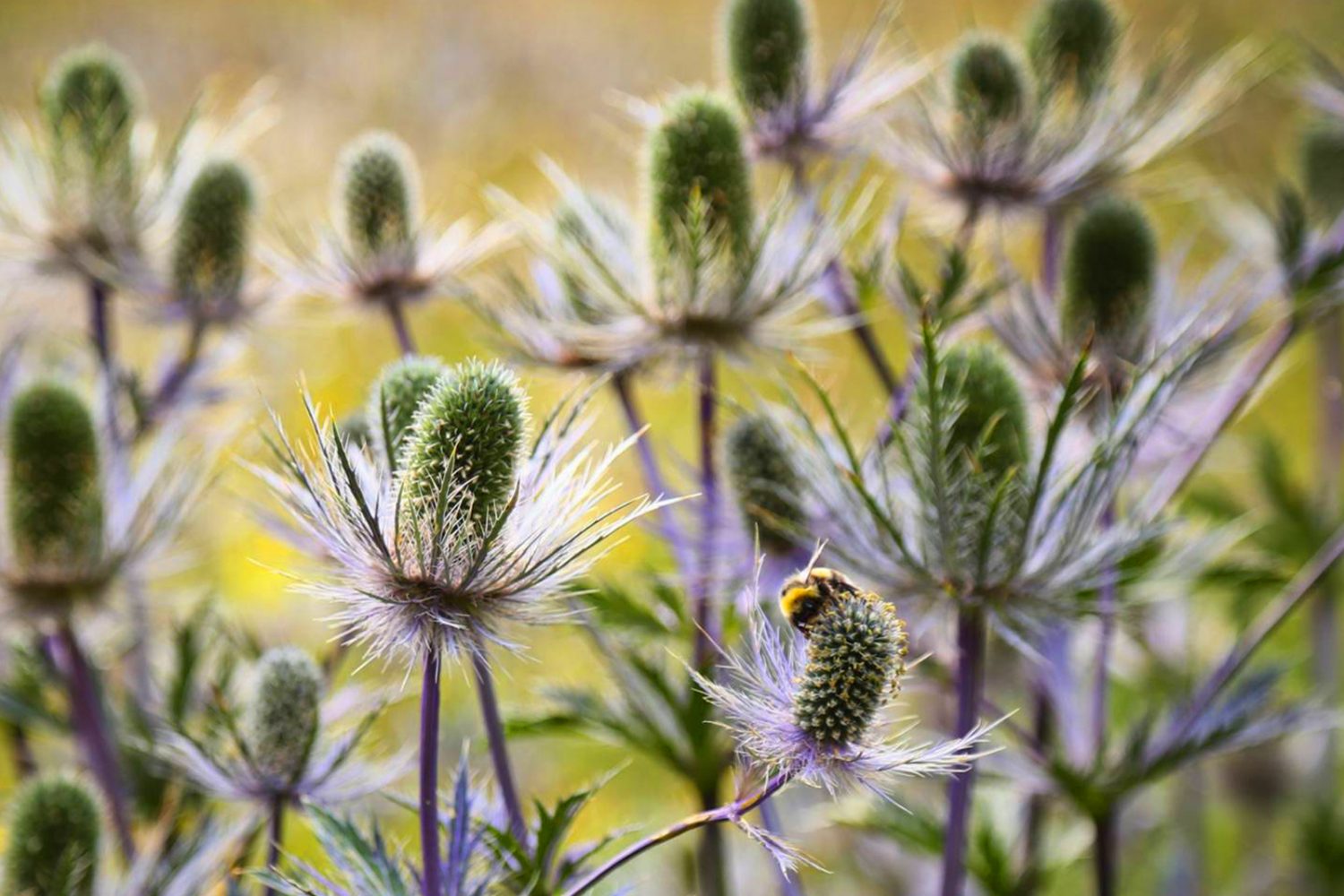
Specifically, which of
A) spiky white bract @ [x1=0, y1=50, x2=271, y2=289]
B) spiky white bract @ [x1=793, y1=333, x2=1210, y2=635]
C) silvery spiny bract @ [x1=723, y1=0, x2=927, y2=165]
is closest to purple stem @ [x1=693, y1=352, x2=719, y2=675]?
spiky white bract @ [x1=793, y1=333, x2=1210, y2=635]

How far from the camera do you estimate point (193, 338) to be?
3.82 feet

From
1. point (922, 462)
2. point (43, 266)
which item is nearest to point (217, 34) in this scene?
point (43, 266)

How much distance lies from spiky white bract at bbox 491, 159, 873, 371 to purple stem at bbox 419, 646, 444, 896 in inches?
14.0

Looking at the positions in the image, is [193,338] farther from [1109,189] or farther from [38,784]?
[1109,189]

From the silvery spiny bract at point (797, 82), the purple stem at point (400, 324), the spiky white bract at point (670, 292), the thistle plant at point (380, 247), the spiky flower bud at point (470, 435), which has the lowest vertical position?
the spiky flower bud at point (470, 435)

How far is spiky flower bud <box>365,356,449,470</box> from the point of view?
68 centimetres

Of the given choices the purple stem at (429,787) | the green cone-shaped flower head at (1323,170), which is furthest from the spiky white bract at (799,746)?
the green cone-shaped flower head at (1323,170)

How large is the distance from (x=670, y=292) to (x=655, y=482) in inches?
5.7

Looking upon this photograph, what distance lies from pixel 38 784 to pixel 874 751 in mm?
563

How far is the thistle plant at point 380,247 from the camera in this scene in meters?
1.06

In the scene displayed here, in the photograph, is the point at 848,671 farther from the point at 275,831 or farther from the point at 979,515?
the point at 275,831

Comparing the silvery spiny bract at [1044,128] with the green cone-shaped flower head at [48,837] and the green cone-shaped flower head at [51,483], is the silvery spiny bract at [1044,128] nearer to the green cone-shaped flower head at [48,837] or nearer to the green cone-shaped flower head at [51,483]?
the green cone-shaped flower head at [51,483]

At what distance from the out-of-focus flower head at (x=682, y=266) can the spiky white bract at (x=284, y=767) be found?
1.04 feet

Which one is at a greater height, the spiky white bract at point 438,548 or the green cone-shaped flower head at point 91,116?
the green cone-shaped flower head at point 91,116
